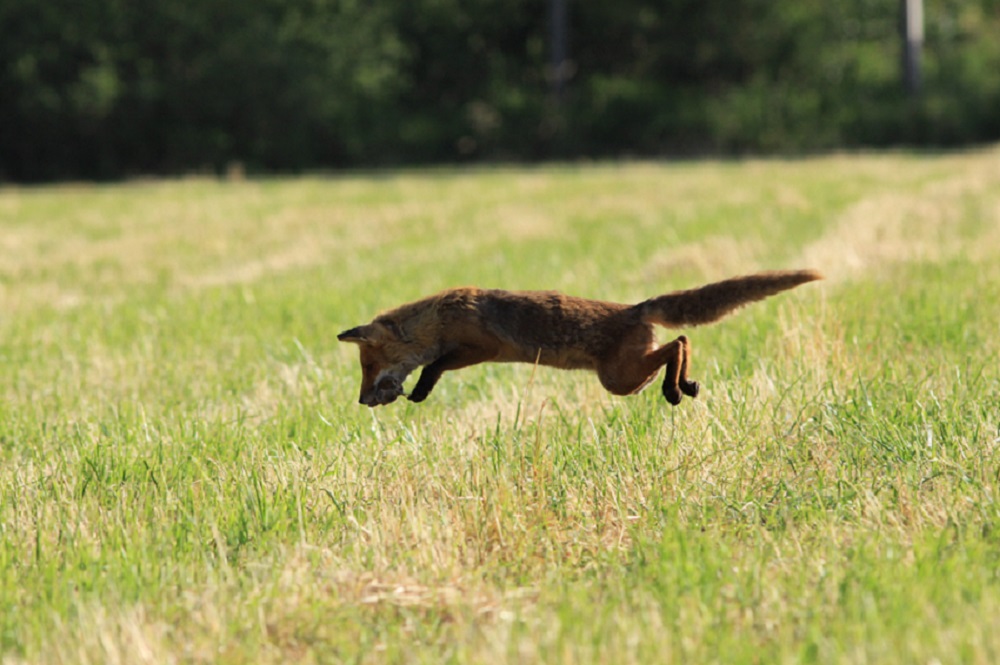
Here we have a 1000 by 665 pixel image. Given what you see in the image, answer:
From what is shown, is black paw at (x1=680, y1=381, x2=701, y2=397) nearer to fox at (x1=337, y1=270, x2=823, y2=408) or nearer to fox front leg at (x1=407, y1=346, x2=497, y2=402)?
fox at (x1=337, y1=270, x2=823, y2=408)

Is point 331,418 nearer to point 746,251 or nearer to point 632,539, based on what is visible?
point 632,539

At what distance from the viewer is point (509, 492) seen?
4.41m

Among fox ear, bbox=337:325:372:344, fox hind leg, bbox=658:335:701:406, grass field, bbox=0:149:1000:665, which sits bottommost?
grass field, bbox=0:149:1000:665

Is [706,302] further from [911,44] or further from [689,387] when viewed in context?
[911,44]

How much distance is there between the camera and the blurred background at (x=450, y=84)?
3503 cm

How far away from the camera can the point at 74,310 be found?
10633 millimetres

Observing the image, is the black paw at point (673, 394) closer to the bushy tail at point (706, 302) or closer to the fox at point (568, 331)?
the fox at point (568, 331)

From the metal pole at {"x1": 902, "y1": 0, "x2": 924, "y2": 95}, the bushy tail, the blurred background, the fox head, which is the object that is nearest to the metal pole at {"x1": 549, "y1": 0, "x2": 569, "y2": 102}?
the blurred background

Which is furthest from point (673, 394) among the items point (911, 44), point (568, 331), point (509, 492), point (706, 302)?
point (911, 44)

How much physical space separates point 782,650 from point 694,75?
39.6 meters

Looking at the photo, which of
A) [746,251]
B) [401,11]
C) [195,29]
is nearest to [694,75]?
[401,11]

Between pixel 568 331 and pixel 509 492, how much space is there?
81cm

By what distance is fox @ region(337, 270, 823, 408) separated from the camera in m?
4.89

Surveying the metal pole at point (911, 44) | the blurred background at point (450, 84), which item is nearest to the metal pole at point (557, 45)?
the blurred background at point (450, 84)
